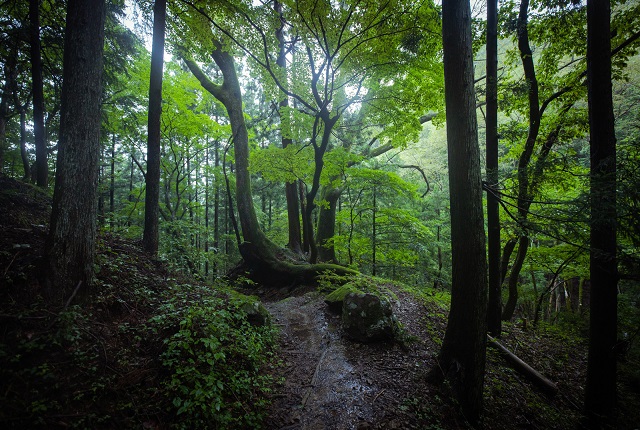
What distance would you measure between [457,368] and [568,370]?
430 centimetres

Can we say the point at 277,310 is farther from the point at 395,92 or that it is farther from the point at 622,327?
the point at 622,327

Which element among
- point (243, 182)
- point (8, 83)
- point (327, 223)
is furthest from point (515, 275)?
point (8, 83)

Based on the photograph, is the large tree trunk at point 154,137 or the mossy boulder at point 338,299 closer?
the large tree trunk at point 154,137

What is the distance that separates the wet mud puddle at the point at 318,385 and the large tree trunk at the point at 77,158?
3294 mm

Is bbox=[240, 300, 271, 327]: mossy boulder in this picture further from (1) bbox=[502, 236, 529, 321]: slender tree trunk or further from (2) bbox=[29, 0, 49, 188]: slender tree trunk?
(2) bbox=[29, 0, 49, 188]: slender tree trunk

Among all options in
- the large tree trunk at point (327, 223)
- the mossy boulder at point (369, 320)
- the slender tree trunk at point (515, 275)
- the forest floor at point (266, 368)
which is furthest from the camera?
the large tree trunk at point (327, 223)

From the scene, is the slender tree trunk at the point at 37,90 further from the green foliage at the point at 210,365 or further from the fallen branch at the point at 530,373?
the fallen branch at the point at 530,373

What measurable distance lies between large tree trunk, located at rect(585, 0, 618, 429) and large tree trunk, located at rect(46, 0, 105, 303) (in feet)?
25.3

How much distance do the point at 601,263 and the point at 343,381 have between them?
469cm

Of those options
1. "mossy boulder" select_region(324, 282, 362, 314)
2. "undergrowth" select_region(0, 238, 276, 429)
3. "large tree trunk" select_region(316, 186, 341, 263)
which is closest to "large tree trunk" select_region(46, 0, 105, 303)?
"undergrowth" select_region(0, 238, 276, 429)

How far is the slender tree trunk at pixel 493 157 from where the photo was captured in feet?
19.4

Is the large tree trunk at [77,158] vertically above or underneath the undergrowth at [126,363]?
above

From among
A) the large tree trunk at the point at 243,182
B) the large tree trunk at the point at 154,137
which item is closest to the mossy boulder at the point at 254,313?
the large tree trunk at the point at 154,137

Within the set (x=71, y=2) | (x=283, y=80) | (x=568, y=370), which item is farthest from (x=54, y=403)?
(x=568, y=370)
